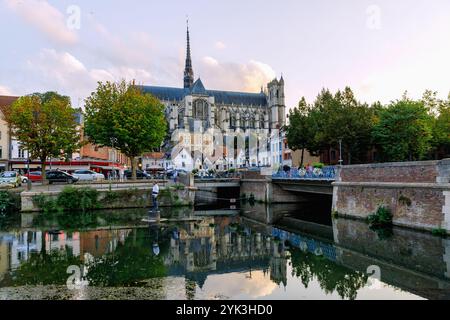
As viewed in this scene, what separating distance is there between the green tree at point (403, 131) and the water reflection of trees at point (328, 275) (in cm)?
3311

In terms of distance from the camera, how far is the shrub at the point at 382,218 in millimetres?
24750

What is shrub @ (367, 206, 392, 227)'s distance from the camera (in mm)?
24750

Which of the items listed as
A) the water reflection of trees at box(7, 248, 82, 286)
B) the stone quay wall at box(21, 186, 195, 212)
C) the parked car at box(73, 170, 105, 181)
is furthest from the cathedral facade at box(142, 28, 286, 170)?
the water reflection of trees at box(7, 248, 82, 286)

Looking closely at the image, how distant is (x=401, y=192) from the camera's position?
2370 cm

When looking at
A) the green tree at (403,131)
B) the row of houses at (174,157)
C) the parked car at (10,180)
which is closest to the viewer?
the parked car at (10,180)

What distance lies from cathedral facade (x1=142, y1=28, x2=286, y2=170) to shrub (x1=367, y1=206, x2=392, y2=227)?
2422 inches

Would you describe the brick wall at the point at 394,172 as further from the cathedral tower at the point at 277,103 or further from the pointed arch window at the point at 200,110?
the cathedral tower at the point at 277,103

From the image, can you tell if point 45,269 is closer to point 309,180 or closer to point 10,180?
point 309,180

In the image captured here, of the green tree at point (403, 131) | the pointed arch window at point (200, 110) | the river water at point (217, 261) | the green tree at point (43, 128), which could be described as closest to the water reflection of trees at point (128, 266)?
the river water at point (217, 261)

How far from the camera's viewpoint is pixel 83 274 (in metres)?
14.5

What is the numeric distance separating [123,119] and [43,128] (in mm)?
8837

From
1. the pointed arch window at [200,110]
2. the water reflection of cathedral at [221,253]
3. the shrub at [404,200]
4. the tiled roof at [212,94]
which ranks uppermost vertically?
the tiled roof at [212,94]

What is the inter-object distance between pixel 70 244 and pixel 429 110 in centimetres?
5213
